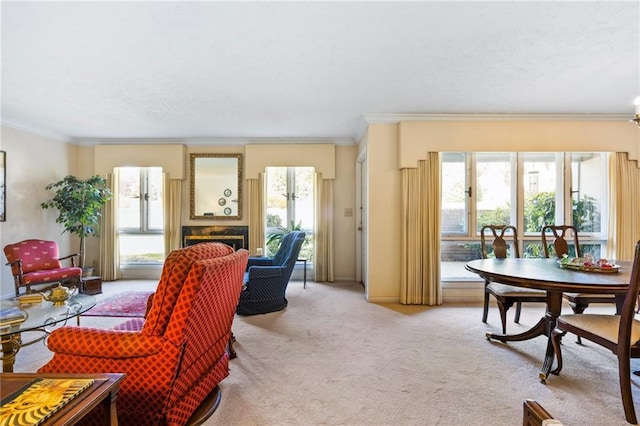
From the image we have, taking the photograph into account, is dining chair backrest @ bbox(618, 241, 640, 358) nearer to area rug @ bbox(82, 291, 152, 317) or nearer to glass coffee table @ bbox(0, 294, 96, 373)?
glass coffee table @ bbox(0, 294, 96, 373)

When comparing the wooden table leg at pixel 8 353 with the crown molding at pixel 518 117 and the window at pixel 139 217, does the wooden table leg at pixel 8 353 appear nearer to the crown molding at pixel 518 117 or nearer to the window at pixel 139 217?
the window at pixel 139 217

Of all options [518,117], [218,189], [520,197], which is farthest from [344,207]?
[518,117]

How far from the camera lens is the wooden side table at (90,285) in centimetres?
437

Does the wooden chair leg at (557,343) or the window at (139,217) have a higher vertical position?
the window at (139,217)

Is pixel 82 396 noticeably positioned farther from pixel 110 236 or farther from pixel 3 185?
pixel 110 236

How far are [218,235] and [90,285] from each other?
195 centimetres

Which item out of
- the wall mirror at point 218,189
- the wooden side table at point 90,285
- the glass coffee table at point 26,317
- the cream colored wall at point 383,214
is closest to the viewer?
the glass coffee table at point 26,317

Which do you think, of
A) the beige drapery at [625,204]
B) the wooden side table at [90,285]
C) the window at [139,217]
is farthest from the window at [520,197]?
the wooden side table at [90,285]

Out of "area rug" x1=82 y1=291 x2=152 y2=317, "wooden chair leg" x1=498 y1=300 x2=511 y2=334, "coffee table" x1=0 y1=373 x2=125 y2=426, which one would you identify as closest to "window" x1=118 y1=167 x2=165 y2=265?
"area rug" x1=82 y1=291 x2=152 y2=317

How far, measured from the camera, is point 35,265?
13.5 feet

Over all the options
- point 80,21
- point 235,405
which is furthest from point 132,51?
point 235,405

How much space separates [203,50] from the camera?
98.0 inches

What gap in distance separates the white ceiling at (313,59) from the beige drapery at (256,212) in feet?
4.57

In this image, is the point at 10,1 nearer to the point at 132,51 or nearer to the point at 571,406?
the point at 132,51
